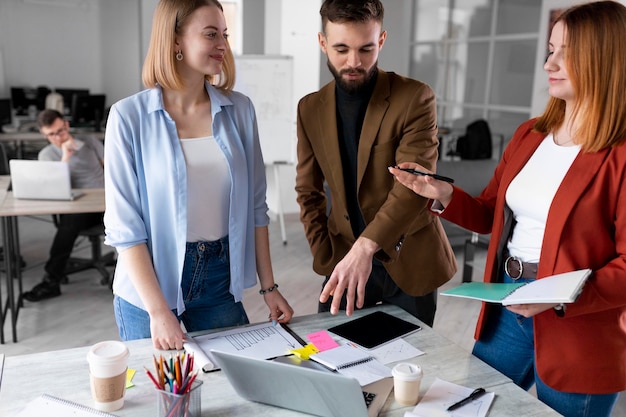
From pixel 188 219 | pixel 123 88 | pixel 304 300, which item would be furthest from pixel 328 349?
pixel 123 88

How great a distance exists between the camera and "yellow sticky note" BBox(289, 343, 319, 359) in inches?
59.1

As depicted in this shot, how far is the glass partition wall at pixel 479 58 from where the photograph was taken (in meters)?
6.32

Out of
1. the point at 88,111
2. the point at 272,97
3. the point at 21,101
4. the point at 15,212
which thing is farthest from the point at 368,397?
the point at 21,101

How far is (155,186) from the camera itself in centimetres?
158

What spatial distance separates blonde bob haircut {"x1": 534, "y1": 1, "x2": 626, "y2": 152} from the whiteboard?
4495mm

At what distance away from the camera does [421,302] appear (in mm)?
2006

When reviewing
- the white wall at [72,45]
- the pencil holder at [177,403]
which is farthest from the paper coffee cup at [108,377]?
the white wall at [72,45]

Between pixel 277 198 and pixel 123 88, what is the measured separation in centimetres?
497

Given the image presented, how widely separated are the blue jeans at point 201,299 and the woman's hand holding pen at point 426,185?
21.8 inches

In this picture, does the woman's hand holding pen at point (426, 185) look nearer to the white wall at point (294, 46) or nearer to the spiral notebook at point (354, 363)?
the spiral notebook at point (354, 363)

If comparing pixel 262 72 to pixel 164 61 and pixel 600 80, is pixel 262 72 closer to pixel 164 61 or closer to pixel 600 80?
pixel 164 61

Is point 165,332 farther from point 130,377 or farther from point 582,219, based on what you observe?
point 582,219

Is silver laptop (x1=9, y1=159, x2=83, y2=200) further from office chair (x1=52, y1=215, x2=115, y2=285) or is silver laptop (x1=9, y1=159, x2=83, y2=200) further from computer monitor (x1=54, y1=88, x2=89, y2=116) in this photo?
computer monitor (x1=54, y1=88, x2=89, y2=116)

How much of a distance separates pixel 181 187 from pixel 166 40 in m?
0.41
